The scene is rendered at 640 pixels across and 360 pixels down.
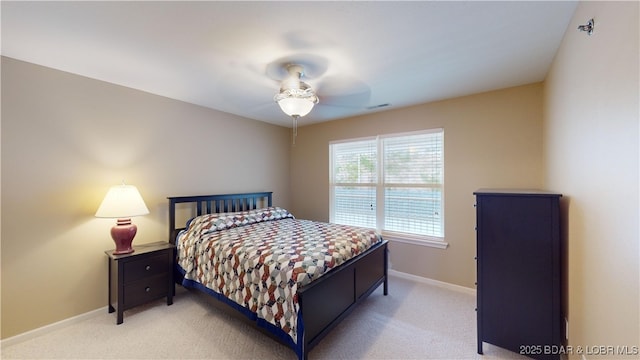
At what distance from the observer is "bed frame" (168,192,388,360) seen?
170cm

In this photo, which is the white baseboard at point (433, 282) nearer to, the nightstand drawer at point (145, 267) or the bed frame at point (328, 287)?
the bed frame at point (328, 287)

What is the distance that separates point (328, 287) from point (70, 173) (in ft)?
8.90

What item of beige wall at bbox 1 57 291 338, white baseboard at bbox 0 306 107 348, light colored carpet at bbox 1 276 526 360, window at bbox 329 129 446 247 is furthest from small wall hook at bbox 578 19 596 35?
white baseboard at bbox 0 306 107 348

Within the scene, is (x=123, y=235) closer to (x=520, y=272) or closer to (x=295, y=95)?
(x=295, y=95)

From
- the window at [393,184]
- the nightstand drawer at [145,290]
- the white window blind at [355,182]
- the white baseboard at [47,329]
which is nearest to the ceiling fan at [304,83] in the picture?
the window at [393,184]

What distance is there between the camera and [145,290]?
253cm

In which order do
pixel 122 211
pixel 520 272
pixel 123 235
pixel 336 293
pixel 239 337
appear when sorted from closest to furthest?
1. pixel 520 272
2. pixel 336 293
3. pixel 239 337
4. pixel 122 211
5. pixel 123 235

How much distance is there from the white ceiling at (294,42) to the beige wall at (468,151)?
28cm

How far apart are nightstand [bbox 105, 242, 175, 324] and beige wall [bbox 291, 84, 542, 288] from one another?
2895 mm

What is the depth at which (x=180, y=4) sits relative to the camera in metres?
1.45

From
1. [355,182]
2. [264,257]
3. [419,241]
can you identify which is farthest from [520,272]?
[355,182]

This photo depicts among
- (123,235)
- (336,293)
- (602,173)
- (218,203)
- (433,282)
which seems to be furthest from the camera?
(218,203)

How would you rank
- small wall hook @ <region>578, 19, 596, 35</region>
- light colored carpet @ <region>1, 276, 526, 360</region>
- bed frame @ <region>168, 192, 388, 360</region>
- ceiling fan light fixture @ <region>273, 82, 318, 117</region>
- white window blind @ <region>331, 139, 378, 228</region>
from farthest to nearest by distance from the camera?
white window blind @ <region>331, 139, 378, 228</region>, ceiling fan light fixture @ <region>273, 82, 318, 117</region>, light colored carpet @ <region>1, 276, 526, 360</region>, bed frame @ <region>168, 192, 388, 360</region>, small wall hook @ <region>578, 19, 596, 35</region>

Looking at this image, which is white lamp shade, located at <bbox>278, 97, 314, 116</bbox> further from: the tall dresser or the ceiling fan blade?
the tall dresser
